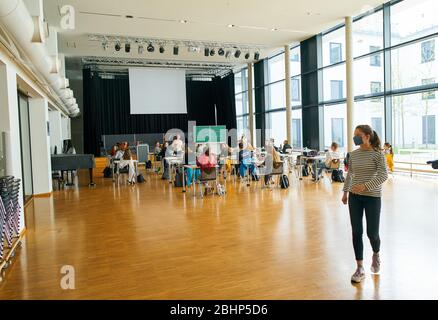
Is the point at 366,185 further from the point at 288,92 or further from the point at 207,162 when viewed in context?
the point at 288,92

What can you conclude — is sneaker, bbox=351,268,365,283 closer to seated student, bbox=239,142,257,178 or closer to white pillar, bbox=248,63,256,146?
seated student, bbox=239,142,257,178

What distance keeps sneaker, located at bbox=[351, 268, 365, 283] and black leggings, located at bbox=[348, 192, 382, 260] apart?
12 cm

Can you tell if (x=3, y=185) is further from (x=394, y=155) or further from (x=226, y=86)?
(x=226, y=86)

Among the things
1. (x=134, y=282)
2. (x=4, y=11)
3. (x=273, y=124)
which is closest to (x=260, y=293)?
(x=134, y=282)

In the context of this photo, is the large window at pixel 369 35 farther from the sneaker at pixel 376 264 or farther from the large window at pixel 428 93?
the sneaker at pixel 376 264

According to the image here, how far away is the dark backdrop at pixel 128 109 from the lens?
1861 cm

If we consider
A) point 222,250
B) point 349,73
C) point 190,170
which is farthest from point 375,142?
point 349,73

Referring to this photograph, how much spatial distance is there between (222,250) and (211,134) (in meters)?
16.8

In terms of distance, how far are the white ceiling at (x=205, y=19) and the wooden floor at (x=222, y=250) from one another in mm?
5570

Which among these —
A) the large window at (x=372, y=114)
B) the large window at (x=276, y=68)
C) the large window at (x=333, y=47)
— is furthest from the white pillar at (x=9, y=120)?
the large window at (x=276, y=68)

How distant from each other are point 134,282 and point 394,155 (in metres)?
9.95

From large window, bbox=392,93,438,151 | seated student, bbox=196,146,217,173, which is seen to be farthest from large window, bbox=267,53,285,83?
seated student, bbox=196,146,217,173

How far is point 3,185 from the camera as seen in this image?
4.24 meters

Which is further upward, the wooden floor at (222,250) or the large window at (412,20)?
the large window at (412,20)
